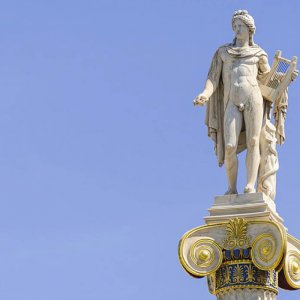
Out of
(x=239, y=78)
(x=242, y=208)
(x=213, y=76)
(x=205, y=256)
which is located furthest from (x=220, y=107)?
(x=205, y=256)

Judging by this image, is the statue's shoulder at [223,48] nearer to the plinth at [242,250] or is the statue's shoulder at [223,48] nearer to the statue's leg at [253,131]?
the statue's leg at [253,131]

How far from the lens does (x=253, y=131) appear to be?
1331 inches

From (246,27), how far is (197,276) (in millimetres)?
6314

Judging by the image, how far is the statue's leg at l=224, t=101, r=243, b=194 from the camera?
33.7 meters

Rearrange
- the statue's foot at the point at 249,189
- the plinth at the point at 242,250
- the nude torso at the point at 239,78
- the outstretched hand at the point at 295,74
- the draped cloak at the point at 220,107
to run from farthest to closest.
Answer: the draped cloak at the point at 220,107 → the outstretched hand at the point at 295,74 → the nude torso at the point at 239,78 → the statue's foot at the point at 249,189 → the plinth at the point at 242,250

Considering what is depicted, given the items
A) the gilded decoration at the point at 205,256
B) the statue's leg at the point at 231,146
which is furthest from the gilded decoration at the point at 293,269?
the statue's leg at the point at 231,146

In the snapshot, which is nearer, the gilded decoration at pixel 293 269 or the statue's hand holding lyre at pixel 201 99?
the gilded decoration at pixel 293 269

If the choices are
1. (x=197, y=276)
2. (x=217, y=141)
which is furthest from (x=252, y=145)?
(x=197, y=276)

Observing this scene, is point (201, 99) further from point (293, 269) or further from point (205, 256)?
point (293, 269)

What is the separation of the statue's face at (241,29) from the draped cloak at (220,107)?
0.32 m

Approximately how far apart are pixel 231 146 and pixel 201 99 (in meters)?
1.35

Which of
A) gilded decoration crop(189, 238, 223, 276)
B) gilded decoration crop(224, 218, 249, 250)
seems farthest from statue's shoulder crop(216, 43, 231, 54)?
gilded decoration crop(189, 238, 223, 276)

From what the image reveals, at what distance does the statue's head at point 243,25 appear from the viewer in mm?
34344

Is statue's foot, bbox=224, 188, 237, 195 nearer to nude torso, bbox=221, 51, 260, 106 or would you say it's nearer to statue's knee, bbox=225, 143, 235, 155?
statue's knee, bbox=225, 143, 235, 155
